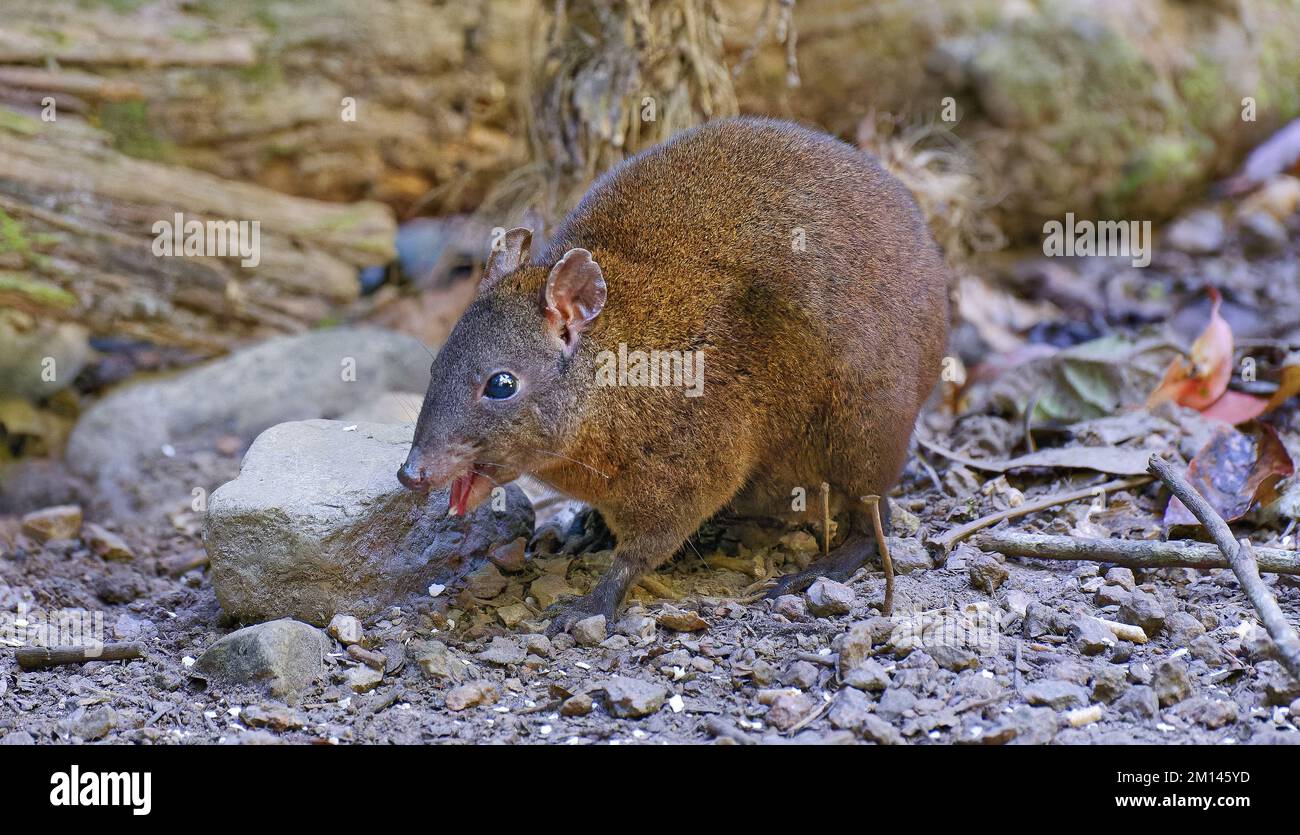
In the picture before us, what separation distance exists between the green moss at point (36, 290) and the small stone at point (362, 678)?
3.92 m

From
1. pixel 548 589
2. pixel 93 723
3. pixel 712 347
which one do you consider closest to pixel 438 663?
pixel 548 589

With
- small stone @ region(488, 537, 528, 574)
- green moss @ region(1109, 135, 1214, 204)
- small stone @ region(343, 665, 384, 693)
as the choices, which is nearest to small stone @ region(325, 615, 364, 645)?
small stone @ region(343, 665, 384, 693)

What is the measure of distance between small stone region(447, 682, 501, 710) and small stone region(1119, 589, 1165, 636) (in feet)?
7.28

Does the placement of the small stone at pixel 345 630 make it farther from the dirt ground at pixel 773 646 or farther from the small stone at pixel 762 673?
the small stone at pixel 762 673

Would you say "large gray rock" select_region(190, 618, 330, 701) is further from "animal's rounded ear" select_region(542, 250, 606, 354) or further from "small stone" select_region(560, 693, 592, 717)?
"animal's rounded ear" select_region(542, 250, 606, 354)

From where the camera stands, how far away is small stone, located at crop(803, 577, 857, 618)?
4.70m

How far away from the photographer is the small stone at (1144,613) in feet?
14.5

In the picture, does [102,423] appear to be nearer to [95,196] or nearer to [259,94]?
[95,196]

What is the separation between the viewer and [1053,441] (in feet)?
20.9

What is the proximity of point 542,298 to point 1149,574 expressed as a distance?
2.56 metres

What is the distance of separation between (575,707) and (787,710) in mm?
695

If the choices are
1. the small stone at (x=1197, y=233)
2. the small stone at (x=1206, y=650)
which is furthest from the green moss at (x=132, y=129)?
the small stone at (x=1197, y=233)

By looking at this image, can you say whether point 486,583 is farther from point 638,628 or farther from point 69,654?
point 69,654

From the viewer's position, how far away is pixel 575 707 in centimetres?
416
